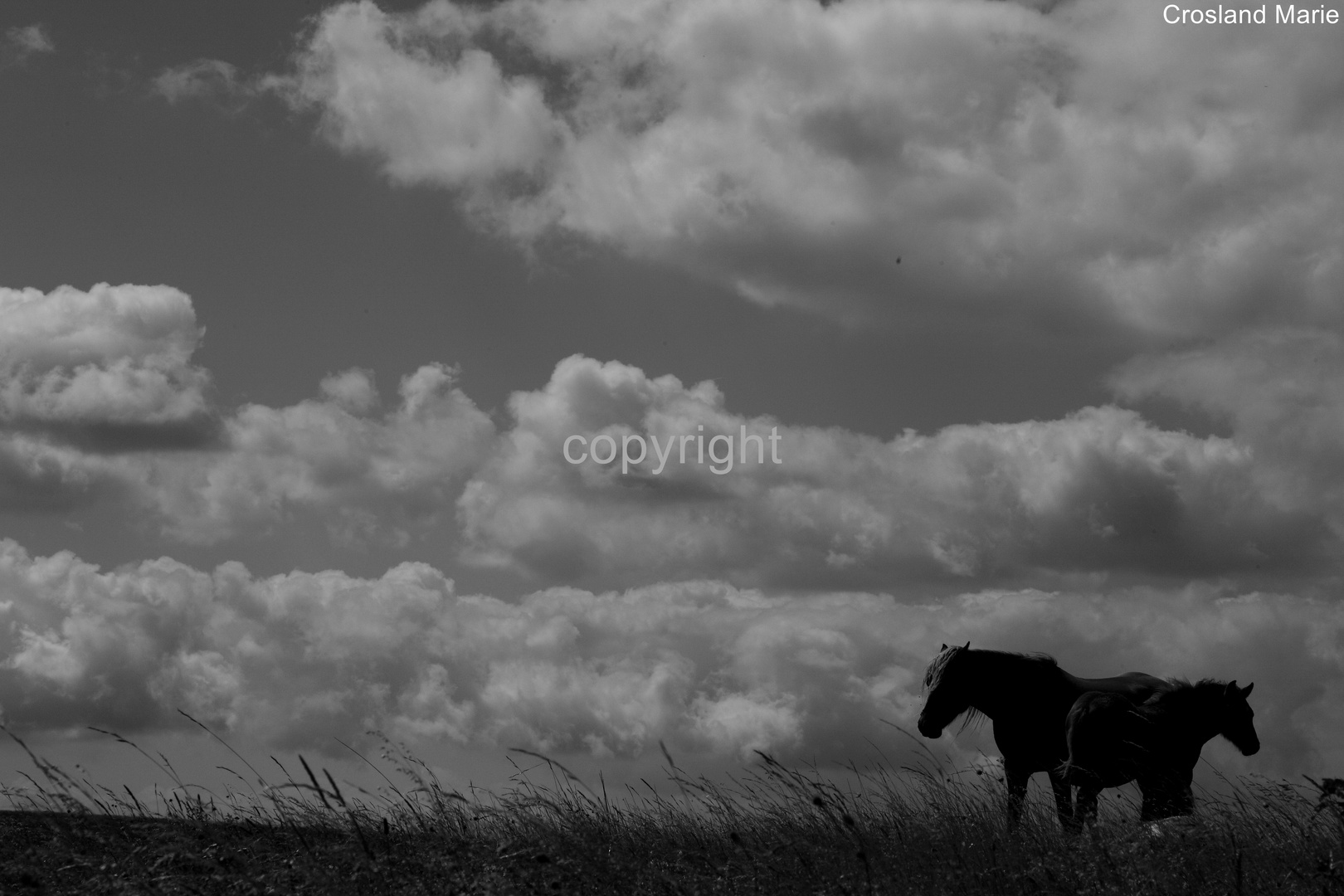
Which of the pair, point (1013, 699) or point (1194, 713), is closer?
point (1194, 713)

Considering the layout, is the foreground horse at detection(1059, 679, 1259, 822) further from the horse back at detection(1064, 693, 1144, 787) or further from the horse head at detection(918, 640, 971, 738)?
the horse head at detection(918, 640, 971, 738)

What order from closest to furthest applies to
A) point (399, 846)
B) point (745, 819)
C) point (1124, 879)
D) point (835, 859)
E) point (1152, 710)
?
point (1124, 879) < point (835, 859) < point (399, 846) < point (745, 819) < point (1152, 710)

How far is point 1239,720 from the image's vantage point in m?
12.7

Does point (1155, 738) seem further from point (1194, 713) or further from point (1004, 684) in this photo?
point (1004, 684)

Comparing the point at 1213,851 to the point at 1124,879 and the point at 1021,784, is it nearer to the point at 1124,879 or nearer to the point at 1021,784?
the point at 1124,879

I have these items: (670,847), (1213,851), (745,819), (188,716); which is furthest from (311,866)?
(1213,851)

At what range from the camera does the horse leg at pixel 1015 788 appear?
39.4 ft

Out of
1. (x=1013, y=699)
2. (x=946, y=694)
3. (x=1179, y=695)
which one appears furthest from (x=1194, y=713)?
(x=946, y=694)

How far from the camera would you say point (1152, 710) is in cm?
1249

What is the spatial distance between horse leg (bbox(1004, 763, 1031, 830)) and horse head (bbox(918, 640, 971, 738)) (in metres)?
0.82

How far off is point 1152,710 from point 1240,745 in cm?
117

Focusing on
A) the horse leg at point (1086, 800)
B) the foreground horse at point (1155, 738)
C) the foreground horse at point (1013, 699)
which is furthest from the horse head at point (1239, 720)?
the horse leg at point (1086, 800)

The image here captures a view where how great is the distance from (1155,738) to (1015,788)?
149 cm

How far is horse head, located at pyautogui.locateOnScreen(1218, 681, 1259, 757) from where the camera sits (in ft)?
41.4
